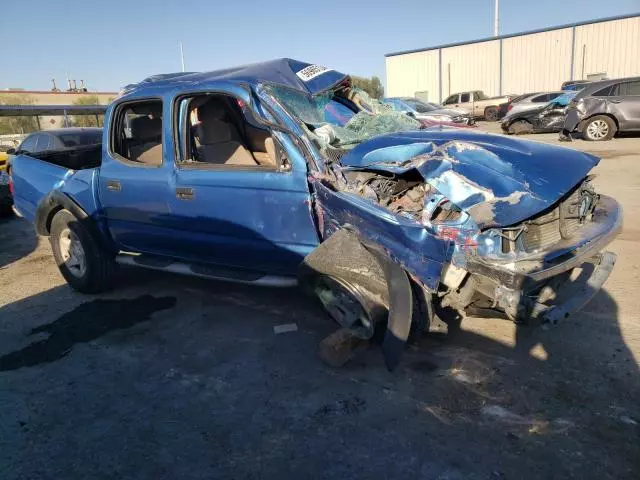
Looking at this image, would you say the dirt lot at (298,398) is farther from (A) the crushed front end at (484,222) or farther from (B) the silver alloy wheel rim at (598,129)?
(B) the silver alloy wheel rim at (598,129)

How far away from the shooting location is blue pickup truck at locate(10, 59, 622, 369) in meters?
2.85

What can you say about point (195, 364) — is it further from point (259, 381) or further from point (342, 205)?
point (342, 205)

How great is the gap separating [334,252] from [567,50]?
36.1 metres

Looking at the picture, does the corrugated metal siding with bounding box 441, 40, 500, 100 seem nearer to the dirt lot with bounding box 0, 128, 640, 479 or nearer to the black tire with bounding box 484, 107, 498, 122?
the black tire with bounding box 484, 107, 498, 122

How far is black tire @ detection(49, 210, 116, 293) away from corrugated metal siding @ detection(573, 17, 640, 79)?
1374 inches

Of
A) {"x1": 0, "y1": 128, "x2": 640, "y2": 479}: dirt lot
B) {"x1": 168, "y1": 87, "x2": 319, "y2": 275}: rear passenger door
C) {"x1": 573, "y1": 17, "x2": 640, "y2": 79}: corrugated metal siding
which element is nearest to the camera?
{"x1": 0, "y1": 128, "x2": 640, "y2": 479}: dirt lot

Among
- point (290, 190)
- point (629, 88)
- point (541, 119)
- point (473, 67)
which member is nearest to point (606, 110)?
point (629, 88)

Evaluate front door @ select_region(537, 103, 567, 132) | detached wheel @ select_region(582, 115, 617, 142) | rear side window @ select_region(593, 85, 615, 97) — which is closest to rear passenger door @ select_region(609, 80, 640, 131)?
rear side window @ select_region(593, 85, 615, 97)

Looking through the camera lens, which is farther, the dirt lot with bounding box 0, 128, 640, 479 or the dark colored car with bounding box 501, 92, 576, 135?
the dark colored car with bounding box 501, 92, 576, 135

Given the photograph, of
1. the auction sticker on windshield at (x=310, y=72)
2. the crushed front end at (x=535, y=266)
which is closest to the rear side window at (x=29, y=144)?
the auction sticker on windshield at (x=310, y=72)

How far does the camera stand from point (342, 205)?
3211mm

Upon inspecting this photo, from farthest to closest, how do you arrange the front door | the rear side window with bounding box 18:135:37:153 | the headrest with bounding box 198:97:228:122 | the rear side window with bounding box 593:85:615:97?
the front door → the rear side window with bounding box 593:85:615:97 → the rear side window with bounding box 18:135:37:153 → the headrest with bounding box 198:97:228:122

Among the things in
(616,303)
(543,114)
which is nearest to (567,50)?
(543,114)

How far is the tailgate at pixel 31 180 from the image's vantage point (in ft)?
17.1
